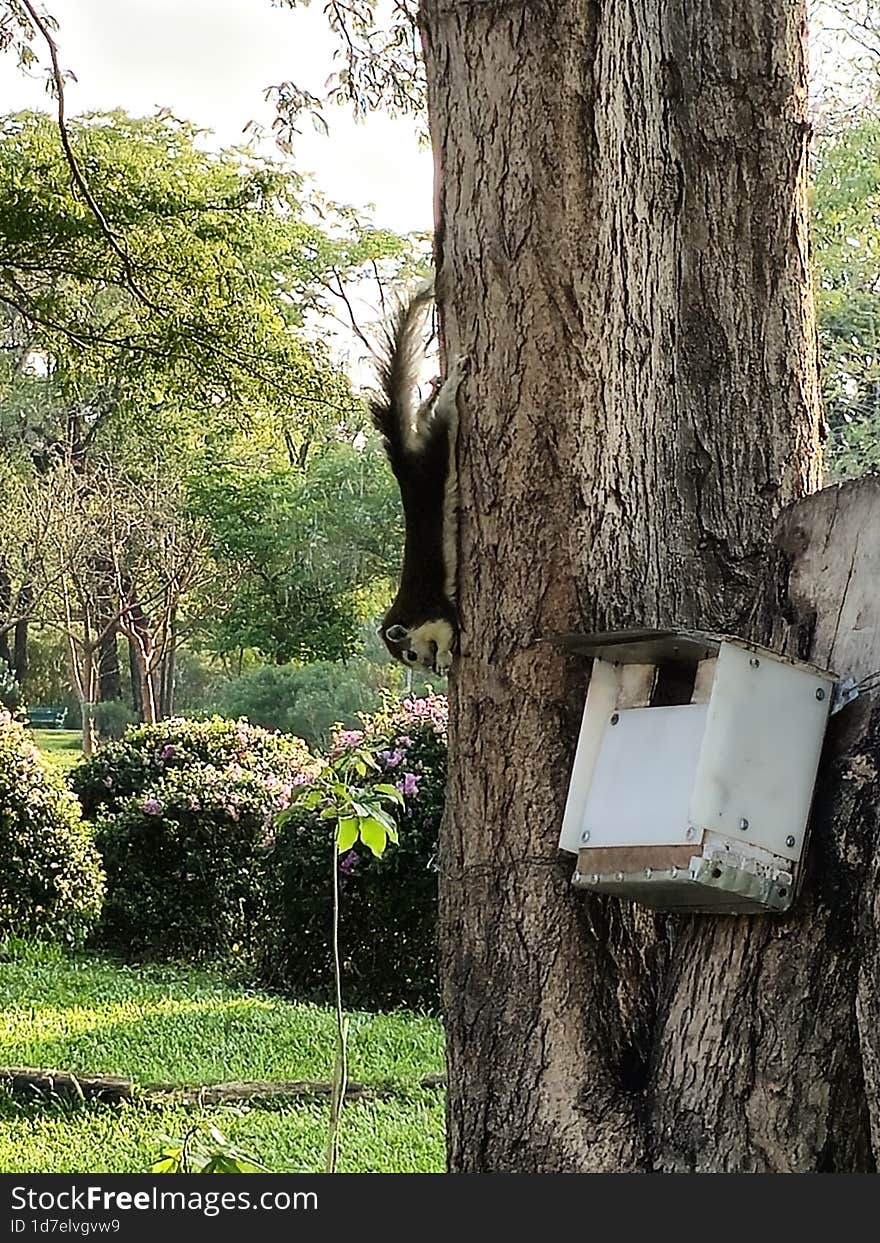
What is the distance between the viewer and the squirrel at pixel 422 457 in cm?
170

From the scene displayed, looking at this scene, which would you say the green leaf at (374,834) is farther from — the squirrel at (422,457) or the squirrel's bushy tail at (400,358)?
the squirrel's bushy tail at (400,358)

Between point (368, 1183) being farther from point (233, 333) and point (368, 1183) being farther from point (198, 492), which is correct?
point (198, 492)

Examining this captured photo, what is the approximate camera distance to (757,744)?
4.56 feet

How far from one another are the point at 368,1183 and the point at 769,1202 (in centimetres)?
38

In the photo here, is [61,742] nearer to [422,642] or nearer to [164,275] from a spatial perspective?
[164,275]

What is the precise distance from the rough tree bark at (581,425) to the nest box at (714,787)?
0.11 metres

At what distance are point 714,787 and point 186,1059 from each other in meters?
3.99

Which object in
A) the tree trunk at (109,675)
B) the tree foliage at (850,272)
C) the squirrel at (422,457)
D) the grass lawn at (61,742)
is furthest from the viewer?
the tree trunk at (109,675)

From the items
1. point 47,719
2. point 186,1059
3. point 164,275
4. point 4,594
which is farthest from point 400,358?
point 47,719

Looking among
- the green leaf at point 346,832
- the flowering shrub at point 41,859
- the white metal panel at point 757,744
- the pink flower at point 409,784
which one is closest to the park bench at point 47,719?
the flowering shrub at point 41,859

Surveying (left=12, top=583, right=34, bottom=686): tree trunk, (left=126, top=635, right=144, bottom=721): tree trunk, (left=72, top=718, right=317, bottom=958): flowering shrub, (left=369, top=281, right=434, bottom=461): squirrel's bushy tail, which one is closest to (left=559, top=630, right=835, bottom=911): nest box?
(left=369, top=281, right=434, bottom=461): squirrel's bushy tail

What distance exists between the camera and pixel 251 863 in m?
6.55

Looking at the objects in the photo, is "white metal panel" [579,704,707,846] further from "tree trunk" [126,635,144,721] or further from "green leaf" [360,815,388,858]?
"tree trunk" [126,635,144,721]

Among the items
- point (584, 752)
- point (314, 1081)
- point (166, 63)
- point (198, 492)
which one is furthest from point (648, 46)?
point (198, 492)
